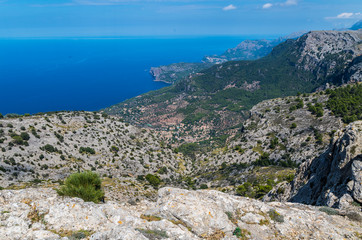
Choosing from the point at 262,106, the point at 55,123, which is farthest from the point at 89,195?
the point at 262,106

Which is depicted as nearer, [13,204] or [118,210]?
[13,204]

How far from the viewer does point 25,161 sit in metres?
45.1

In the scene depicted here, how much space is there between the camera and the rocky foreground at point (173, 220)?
1131 cm

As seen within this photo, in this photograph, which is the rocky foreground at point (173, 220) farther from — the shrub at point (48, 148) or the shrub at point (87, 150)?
the shrub at point (87, 150)

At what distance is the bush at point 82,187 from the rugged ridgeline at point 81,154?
659 inches

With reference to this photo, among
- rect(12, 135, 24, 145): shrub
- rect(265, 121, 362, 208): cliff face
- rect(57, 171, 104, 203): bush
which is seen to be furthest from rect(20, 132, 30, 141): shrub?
rect(265, 121, 362, 208): cliff face

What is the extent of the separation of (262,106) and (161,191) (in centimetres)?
11149

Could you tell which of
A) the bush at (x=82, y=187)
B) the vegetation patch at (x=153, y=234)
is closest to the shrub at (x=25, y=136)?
the bush at (x=82, y=187)

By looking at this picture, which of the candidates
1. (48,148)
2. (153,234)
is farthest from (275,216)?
(48,148)

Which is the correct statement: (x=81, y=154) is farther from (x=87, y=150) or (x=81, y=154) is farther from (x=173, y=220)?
(x=173, y=220)

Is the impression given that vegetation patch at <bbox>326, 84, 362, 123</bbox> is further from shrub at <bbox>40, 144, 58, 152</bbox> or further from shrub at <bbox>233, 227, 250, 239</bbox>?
shrub at <bbox>40, 144, 58, 152</bbox>

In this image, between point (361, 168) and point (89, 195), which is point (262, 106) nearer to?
point (361, 168)

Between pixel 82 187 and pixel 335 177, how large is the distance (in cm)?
2544

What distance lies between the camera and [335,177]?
2138 centimetres
